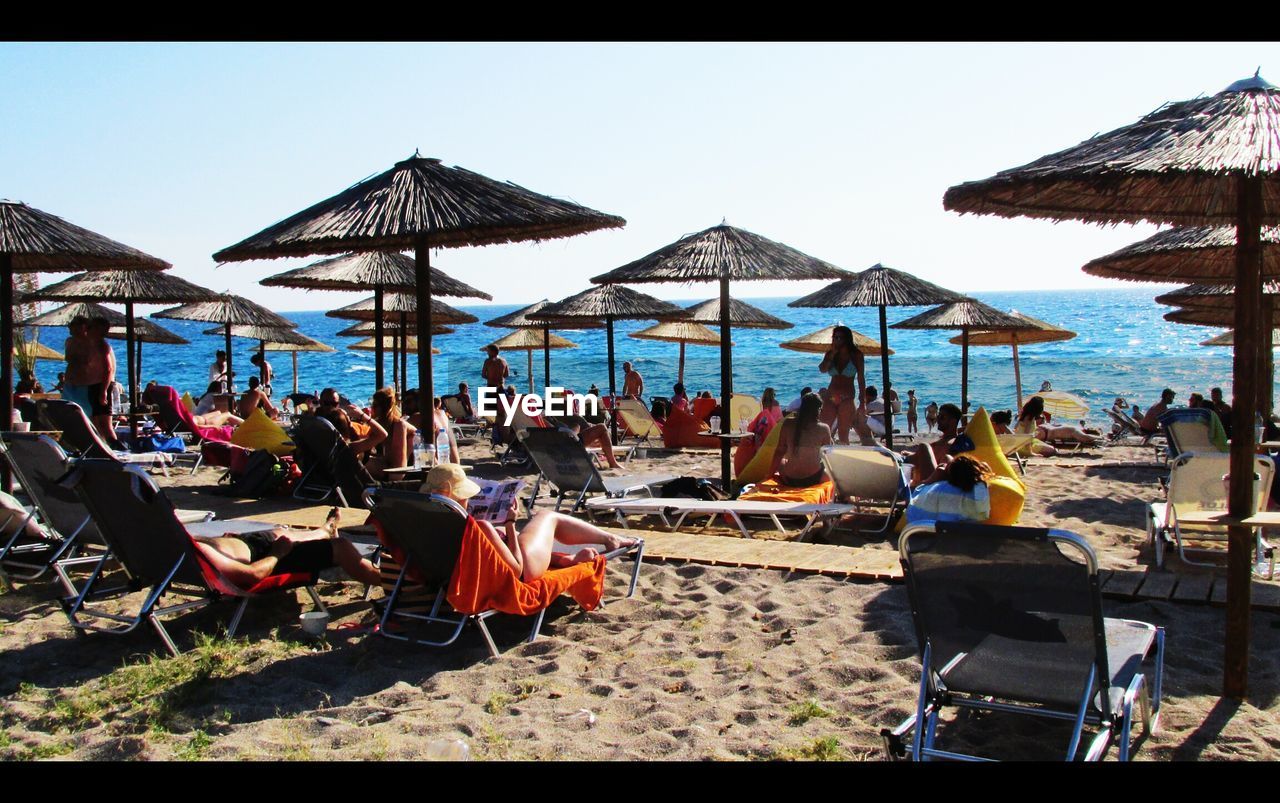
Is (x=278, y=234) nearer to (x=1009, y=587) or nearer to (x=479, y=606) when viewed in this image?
(x=479, y=606)

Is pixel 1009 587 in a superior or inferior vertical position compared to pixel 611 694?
superior

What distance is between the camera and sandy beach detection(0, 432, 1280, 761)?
11.7 ft

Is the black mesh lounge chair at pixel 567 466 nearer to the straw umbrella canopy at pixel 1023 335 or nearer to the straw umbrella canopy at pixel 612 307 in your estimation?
the straw umbrella canopy at pixel 612 307

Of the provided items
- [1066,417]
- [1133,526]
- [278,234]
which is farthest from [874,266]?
[1066,417]

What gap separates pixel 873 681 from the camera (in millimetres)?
4121

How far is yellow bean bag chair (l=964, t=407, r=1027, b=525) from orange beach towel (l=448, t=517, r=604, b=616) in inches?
94.1

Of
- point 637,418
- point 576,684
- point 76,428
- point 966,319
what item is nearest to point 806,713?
point 576,684

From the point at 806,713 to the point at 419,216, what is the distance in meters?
3.93

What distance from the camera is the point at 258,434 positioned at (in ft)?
33.1

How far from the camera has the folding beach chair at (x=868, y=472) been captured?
7.52 metres

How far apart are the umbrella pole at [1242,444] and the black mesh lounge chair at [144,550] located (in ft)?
12.8

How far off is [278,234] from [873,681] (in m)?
4.53

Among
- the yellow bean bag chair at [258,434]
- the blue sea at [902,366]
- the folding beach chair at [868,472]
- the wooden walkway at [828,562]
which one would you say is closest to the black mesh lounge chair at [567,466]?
the wooden walkway at [828,562]

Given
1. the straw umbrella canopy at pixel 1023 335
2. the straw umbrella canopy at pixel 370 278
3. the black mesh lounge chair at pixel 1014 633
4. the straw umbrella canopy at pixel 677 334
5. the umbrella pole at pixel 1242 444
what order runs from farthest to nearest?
the straw umbrella canopy at pixel 677 334 → the straw umbrella canopy at pixel 1023 335 → the straw umbrella canopy at pixel 370 278 → the umbrella pole at pixel 1242 444 → the black mesh lounge chair at pixel 1014 633
